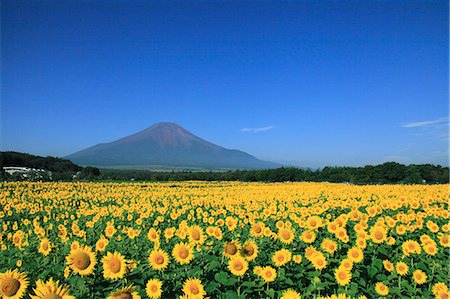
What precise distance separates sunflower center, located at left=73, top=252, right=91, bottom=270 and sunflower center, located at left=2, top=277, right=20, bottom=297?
73 centimetres

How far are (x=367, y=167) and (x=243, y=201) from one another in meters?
34.6

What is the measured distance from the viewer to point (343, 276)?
4.38 m

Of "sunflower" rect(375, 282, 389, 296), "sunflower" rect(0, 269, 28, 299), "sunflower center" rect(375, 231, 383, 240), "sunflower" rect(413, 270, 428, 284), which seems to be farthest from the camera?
"sunflower center" rect(375, 231, 383, 240)

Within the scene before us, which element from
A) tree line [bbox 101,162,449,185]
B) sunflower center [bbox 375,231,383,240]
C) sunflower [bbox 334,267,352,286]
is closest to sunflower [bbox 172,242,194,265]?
sunflower [bbox 334,267,352,286]

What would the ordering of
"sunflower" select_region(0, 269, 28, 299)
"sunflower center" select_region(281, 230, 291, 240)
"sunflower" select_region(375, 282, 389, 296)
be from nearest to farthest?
"sunflower" select_region(0, 269, 28, 299) → "sunflower" select_region(375, 282, 389, 296) → "sunflower center" select_region(281, 230, 291, 240)

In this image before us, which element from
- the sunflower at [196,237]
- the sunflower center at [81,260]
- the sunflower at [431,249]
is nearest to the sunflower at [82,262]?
the sunflower center at [81,260]

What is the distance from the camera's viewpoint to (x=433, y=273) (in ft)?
16.4

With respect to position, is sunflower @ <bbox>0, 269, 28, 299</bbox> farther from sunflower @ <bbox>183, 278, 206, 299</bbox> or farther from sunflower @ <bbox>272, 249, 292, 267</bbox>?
sunflower @ <bbox>272, 249, 292, 267</bbox>

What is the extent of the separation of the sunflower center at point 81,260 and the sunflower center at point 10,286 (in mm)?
726

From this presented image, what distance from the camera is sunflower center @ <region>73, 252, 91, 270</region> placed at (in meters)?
3.66

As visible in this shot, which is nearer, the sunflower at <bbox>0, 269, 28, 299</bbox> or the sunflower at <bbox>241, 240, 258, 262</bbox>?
the sunflower at <bbox>0, 269, 28, 299</bbox>

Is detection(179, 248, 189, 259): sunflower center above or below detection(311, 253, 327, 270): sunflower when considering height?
above

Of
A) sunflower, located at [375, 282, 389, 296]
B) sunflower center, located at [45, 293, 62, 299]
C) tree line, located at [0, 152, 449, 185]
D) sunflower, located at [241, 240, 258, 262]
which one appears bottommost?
sunflower, located at [375, 282, 389, 296]

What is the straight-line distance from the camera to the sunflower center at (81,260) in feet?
12.0
